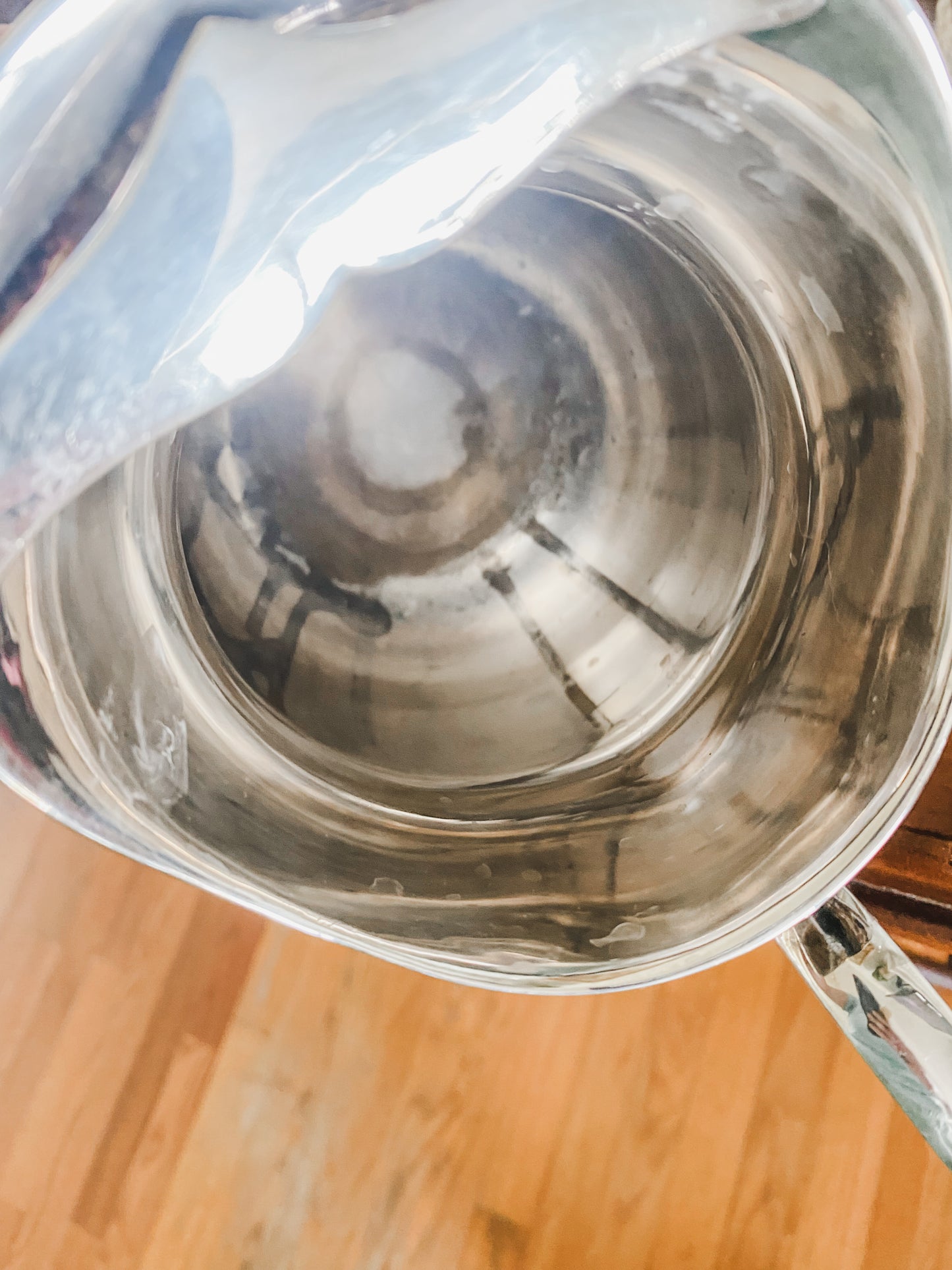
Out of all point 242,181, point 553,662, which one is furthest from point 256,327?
point 553,662

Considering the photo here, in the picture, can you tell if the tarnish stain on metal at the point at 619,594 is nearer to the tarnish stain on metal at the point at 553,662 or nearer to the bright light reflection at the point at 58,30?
the tarnish stain on metal at the point at 553,662

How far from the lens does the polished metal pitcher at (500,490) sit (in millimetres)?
182

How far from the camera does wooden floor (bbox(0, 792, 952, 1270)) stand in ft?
1.98

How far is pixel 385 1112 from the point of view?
623 millimetres

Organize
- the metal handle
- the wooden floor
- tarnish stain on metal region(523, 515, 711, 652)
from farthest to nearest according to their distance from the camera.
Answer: the wooden floor
tarnish stain on metal region(523, 515, 711, 652)
the metal handle

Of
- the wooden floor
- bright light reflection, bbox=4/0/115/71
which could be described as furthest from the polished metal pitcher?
the wooden floor

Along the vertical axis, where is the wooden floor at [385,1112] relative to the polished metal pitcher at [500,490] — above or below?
below

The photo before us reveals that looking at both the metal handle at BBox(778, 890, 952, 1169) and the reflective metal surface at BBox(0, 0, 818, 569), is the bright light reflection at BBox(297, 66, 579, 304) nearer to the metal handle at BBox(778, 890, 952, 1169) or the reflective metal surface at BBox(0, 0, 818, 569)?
the reflective metal surface at BBox(0, 0, 818, 569)

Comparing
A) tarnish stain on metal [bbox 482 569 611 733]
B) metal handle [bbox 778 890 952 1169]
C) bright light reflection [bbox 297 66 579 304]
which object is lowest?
metal handle [bbox 778 890 952 1169]

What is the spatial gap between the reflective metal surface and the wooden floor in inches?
20.5

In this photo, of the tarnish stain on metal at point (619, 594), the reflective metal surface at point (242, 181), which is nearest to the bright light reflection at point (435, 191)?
the reflective metal surface at point (242, 181)

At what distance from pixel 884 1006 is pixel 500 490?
287 mm

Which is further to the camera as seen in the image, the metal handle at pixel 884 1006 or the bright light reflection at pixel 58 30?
the metal handle at pixel 884 1006

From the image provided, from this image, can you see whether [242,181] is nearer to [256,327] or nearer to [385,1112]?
[256,327]
